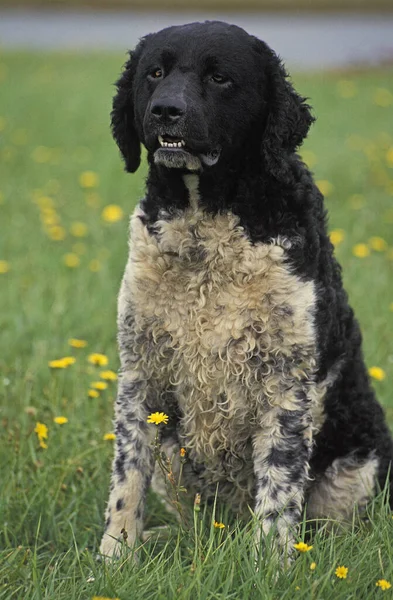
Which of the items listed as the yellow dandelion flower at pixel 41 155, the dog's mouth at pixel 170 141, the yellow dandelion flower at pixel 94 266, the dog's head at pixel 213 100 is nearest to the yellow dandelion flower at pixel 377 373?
the dog's head at pixel 213 100

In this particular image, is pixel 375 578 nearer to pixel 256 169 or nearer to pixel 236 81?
pixel 256 169

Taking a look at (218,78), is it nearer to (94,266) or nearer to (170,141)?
(170,141)

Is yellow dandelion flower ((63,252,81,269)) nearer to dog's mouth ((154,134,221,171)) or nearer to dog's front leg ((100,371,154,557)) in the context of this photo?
dog's front leg ((100,371,154,557))

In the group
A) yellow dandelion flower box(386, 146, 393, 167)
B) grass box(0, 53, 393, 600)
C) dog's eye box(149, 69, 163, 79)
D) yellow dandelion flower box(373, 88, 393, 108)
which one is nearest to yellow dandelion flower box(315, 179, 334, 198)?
grass box(0, 53, 393, 600)

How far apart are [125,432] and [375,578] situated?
113cm

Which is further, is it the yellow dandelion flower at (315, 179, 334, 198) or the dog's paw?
the yellow dandelion flower at (315, 179, 334, 198)

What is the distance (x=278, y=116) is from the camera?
3.53 metres

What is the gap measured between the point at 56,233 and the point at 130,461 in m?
3.33

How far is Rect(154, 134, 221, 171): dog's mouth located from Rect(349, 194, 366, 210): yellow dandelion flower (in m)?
4.63

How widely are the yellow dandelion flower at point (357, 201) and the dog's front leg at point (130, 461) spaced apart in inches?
181

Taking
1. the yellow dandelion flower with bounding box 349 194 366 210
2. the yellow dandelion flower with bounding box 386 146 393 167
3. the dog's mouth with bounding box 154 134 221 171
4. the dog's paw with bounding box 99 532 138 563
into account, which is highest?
the yellow dandelion flower with bounding box 386 146 393 167

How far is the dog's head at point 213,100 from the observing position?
3.34 meters

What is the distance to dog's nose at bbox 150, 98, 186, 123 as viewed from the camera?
3262mm

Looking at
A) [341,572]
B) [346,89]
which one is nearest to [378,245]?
[341,572]
